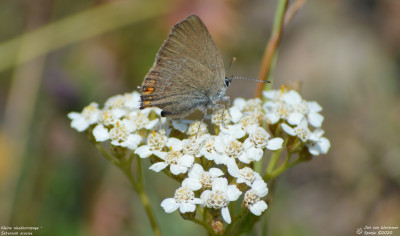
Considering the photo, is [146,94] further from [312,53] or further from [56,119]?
[312,53]

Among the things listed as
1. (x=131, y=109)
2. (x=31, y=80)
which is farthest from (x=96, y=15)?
(x=131, y=109)

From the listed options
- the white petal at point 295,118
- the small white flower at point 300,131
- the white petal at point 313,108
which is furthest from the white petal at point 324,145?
the white petal at point 313,108

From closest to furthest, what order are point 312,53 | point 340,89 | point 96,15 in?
1. point 96,15
2. point 340,89
3. point 312,53

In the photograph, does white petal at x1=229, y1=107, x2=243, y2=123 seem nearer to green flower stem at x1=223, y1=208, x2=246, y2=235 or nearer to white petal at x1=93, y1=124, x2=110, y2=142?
green flower stem at x1=223, y1=208, x2=246, y2=235

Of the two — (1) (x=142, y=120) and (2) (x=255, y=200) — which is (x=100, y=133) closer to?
(1) (x=142, y=120)

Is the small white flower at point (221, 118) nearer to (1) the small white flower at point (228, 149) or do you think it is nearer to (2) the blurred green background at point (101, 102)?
(1) the small white flower at point (228, 149)

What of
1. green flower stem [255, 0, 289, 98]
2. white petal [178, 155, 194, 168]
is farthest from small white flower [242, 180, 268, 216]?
green flower stem [255, 0, 289, 98]

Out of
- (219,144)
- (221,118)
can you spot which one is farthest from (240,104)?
(219,144)
